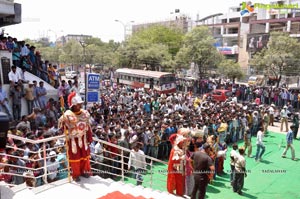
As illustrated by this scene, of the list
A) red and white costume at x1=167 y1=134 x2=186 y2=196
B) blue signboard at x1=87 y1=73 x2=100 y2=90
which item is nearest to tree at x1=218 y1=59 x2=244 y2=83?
blue signboard at x1=87 y1=73 x2=100 y2=90

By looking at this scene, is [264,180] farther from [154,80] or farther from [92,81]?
[154,80]

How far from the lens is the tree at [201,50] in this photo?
120ft

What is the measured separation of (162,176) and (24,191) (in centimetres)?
627

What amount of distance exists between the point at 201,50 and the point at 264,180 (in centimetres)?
2758

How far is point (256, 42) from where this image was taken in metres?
45.9

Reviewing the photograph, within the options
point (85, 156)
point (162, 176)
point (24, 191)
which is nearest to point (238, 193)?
point (162, 176)

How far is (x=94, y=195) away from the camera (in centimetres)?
529

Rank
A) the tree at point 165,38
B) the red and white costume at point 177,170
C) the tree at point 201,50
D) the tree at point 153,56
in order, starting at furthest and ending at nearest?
the tree at point 165,38 < the tree at point 153,56 < the tree at point 201,50 < the red and white costume at point 177,170

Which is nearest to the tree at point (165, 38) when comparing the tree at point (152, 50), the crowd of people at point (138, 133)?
the tree at point (152, 50)

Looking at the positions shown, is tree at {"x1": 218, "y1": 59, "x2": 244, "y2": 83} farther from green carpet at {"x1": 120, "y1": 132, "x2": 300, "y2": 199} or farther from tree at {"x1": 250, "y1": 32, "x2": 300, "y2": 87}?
green carpet at {"x1": 120, "y1": 132, "x2": 300, "y2": 199}

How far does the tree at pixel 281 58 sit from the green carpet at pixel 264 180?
21969 millimetres

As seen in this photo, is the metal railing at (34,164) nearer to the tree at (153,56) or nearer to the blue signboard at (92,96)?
the blue signboard at (92,96)

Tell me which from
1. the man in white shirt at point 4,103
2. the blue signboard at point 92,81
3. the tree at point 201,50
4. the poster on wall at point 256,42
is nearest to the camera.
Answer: the man in white shirt at point 4,103

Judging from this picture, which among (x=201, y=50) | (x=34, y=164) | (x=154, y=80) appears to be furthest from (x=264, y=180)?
(x=201, y=50)
